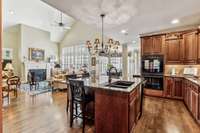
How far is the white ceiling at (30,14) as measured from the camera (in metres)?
7.72

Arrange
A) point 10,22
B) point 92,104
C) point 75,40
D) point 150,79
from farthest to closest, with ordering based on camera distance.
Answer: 1. point 75,40
2. point 10,22
3. point 150,79
4. point 92,104

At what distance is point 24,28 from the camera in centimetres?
951

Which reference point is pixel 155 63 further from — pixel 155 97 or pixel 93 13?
pixel 93 13

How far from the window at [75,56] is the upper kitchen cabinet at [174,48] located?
675 centimetres

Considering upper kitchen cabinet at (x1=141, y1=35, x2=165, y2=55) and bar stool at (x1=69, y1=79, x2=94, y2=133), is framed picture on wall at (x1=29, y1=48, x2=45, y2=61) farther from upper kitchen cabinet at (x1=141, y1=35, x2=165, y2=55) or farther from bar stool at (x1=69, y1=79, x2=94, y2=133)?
bar stool at (x1=69, y1=79, x2=94, y2=133)

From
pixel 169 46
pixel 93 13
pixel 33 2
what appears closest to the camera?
pixel 93 13

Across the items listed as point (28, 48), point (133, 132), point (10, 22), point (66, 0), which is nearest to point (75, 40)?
point (28, 48)

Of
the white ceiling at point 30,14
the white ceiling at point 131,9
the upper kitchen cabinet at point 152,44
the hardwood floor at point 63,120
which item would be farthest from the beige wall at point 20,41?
the upper kitchen cabinet at point 152,44

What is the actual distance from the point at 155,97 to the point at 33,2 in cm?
841

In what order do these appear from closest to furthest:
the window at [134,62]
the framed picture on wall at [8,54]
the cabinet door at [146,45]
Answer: the cabinet door at [146,45] → the framed picture on wall at [8,54] → the window at [134,62]

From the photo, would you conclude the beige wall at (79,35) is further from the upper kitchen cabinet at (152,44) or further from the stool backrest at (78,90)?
the stool backrest at (78,90)

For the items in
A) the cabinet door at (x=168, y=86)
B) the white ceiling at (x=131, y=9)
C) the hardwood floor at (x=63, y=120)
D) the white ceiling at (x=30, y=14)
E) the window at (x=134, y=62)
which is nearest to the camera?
the hardwood floor at (x=63, y=120)

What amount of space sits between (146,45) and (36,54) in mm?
8288

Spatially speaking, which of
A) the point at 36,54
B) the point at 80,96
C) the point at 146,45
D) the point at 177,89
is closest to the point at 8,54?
the point at 36,54
